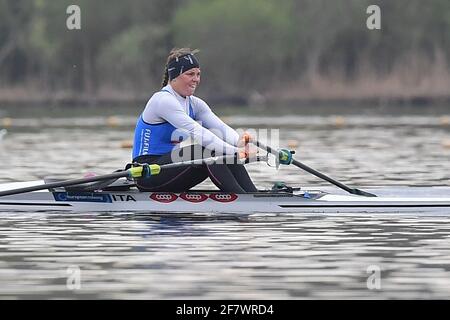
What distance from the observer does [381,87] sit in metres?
56.3

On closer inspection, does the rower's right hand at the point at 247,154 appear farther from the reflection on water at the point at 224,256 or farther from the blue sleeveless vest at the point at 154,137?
the blue sleeveless vest at the point at 154,137

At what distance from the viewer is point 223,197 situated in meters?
14.8

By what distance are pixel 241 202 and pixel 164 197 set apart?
0.82 m

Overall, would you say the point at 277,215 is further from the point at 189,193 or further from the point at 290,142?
the point at 290,142

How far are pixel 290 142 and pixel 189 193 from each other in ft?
49.9

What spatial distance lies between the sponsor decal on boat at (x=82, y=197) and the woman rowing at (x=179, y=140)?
422 mm

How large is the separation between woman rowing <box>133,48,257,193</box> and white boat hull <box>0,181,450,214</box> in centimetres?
13

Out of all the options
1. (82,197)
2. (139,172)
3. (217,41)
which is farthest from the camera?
(217,41)

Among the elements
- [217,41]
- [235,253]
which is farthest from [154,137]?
[217,41]

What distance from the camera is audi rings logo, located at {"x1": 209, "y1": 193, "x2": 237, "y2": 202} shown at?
48.5ft

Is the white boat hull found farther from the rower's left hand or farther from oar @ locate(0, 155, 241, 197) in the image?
the rower's left hand

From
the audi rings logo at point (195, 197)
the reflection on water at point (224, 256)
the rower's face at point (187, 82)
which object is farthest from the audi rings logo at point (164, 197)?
the rower's face at point (187, 82)

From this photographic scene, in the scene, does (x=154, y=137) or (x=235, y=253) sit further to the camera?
(x=154, y=137)

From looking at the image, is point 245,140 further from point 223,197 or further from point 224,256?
point 224,256
